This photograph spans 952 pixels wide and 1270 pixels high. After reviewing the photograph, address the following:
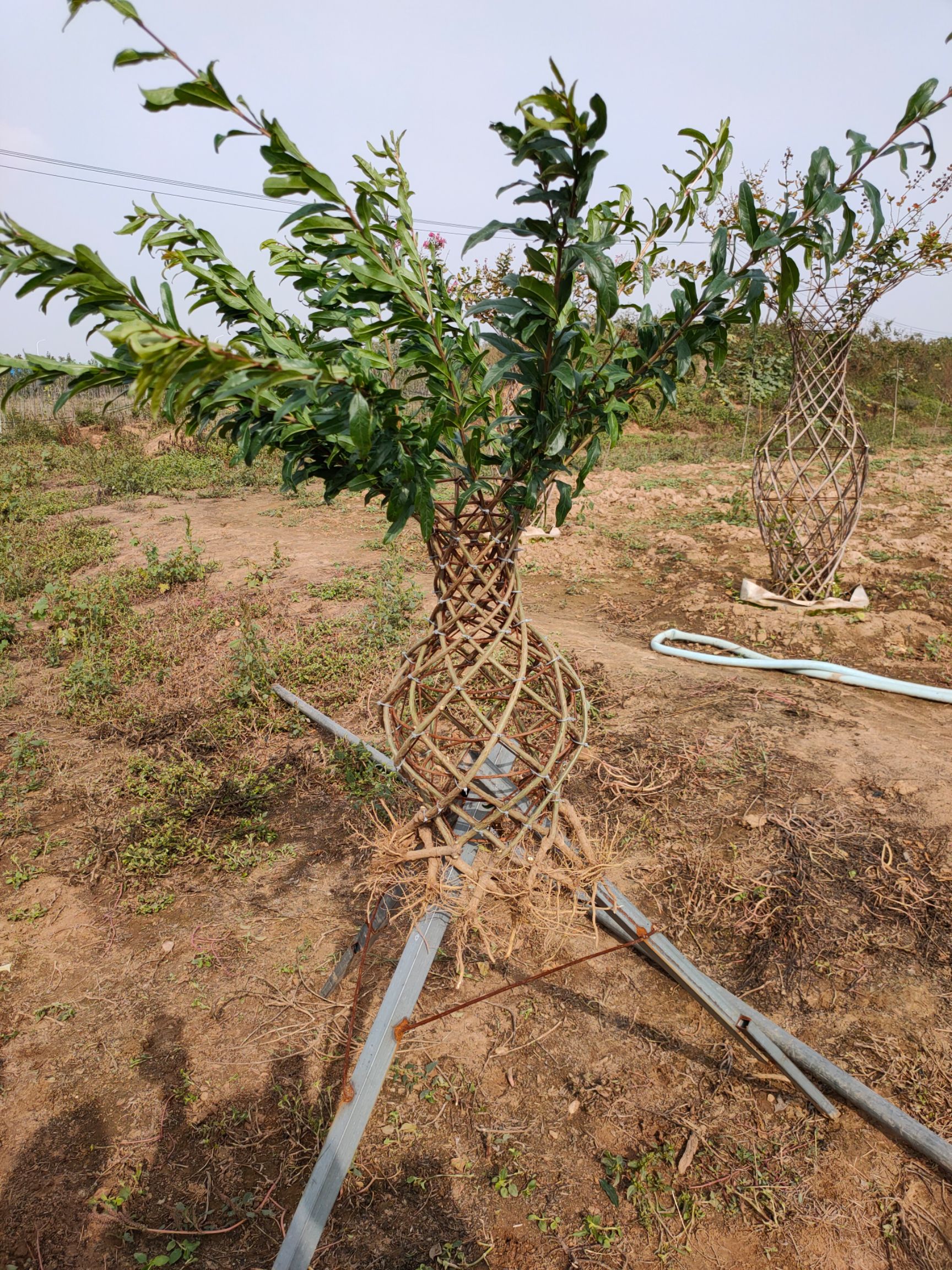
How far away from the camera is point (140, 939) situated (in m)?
2.76

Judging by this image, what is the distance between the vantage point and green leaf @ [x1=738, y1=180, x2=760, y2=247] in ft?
3.71

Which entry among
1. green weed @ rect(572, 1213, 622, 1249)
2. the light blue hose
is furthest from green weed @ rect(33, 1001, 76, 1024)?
the light blue hose

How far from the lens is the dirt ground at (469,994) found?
6.04 ft

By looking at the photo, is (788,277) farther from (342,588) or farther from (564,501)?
(342,588)

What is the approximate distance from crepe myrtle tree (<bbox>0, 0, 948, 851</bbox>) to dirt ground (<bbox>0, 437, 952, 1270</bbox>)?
107cm

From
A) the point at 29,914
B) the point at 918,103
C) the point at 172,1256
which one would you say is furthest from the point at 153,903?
the point at 918,103

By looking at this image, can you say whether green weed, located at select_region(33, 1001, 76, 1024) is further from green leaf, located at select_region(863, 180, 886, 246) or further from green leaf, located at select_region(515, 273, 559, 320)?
green leaf, located at select_region(863, 180, 886, 246)

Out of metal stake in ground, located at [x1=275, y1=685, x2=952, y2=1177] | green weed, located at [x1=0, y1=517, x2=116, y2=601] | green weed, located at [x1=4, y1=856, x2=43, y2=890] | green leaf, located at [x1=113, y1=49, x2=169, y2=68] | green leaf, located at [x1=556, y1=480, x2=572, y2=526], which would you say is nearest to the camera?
green leaf, located at [x1=113, y1=49, x2=169, y2=68]

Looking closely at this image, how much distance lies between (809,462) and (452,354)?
190 inches

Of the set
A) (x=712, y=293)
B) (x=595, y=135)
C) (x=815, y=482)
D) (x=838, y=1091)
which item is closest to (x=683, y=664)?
(x=838, y=1091)

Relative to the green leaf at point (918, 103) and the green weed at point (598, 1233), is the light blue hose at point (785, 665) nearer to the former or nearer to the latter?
the green weed at point (598, 1233)

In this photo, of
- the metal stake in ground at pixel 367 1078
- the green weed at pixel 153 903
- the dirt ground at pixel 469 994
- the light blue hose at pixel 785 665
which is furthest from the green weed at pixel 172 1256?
the light blue hose at pixel 785 665

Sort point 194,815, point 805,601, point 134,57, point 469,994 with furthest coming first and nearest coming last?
point 805,601
point 194,815
point 469,994
point 134,57

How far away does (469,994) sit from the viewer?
246 centimetres
